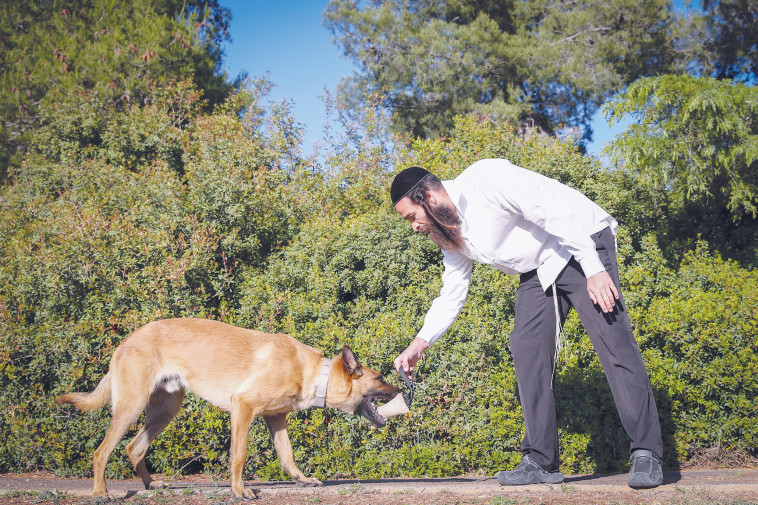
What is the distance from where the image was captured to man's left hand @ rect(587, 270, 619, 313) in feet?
11.3

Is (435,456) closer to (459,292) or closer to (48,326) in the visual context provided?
Answer: (459,292)

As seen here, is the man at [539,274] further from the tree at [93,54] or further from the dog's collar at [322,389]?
the tree at [93,54]

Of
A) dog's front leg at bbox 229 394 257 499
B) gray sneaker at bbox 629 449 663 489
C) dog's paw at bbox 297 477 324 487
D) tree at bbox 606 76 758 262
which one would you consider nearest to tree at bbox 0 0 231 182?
tree at bbox 606 76 758 262

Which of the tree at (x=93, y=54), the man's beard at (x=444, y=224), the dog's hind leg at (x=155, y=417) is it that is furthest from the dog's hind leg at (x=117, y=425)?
the tree at (x=93, y=54)

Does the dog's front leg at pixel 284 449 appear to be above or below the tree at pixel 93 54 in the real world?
below

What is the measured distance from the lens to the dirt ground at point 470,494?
3.39m

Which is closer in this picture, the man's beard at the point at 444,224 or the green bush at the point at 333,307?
the man's beard at the point at 444,224

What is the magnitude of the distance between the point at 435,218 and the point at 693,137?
424cm

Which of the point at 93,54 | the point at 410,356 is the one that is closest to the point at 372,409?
the point at 410,356

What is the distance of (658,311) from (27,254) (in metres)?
7.19

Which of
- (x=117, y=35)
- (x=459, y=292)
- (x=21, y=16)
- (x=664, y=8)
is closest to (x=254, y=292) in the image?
(x=459, y=292)

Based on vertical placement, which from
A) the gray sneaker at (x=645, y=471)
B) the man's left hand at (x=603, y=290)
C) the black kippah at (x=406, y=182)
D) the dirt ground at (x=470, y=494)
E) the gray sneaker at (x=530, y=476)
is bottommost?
the dirt ground at (x=470, y=494)

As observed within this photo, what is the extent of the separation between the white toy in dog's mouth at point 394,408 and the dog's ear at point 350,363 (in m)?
0.33

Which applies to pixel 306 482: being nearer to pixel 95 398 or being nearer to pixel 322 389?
pixel 322 389
